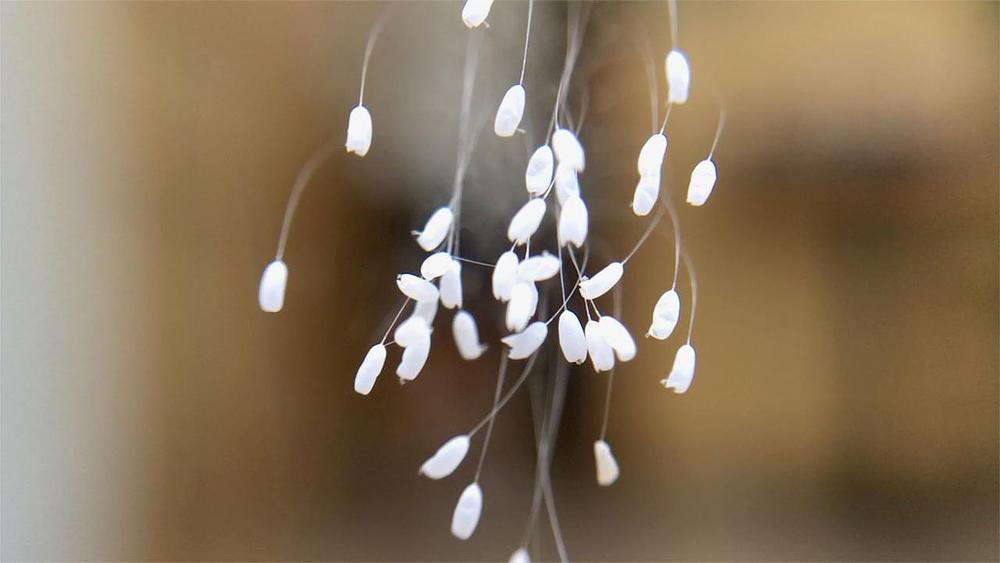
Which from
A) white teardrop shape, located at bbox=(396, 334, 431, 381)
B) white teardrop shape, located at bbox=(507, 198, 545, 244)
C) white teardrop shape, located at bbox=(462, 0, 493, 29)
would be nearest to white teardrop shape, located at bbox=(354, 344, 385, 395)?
white teardrop shape, located at bbox=(396, 334, 431, 381)

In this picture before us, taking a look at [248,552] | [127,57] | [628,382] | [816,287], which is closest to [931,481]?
[816,287]

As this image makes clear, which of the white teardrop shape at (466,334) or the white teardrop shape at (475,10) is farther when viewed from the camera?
the white teardrop shape at (466,334)

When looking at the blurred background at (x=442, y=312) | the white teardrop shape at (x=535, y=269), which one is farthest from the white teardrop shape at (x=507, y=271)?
the blurred background at (x=442, y=312)

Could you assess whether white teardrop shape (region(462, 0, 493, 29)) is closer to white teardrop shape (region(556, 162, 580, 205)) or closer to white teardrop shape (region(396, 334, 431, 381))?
white teardrop shape (region(556, 162, 580, 205))

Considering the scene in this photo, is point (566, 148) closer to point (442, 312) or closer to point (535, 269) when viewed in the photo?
point (535, 269)

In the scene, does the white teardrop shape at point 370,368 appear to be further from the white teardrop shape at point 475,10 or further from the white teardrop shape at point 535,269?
the white teardrop shape at point 475,10

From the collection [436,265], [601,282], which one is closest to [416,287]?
[436,265]

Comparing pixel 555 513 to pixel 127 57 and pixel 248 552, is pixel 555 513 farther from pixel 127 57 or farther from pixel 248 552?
pixel 127 57
